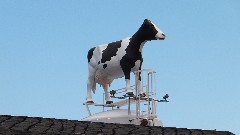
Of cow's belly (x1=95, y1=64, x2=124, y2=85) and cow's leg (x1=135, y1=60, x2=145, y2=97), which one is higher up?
cow's belly (x1=95, y1=64, x2=124, y2=85)

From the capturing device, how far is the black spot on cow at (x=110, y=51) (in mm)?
24212

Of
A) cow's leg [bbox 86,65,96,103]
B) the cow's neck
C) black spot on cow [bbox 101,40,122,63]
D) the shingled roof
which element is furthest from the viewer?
cow's leg [bbox 86,65,96,103]

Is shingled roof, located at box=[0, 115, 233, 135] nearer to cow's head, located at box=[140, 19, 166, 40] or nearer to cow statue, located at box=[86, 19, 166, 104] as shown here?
cow statue, located at box=[86, 19, 166, 104]

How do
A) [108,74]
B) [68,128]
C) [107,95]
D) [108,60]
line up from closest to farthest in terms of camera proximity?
[68,128] < [108,60] < [108,74] < [107,95]

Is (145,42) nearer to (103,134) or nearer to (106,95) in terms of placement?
(106,95)

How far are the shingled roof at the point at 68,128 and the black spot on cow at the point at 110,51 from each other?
8.80 meters

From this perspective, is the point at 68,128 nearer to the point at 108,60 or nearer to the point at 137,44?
the point at 137,44

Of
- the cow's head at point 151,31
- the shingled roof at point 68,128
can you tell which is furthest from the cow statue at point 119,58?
the shingled roof at point 68,128

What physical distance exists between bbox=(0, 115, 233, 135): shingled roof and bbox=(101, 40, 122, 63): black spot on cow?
8802mm

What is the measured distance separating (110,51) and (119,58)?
0.78 metres

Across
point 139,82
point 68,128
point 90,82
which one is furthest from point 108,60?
point 68,128

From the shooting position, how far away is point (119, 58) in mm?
23828

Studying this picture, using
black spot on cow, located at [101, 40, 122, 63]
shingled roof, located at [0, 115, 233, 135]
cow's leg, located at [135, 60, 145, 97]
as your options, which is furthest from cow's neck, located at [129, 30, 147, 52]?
shingled roof, located at [0, 115, 233, 135]

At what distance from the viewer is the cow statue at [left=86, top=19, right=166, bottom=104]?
2342 cm
